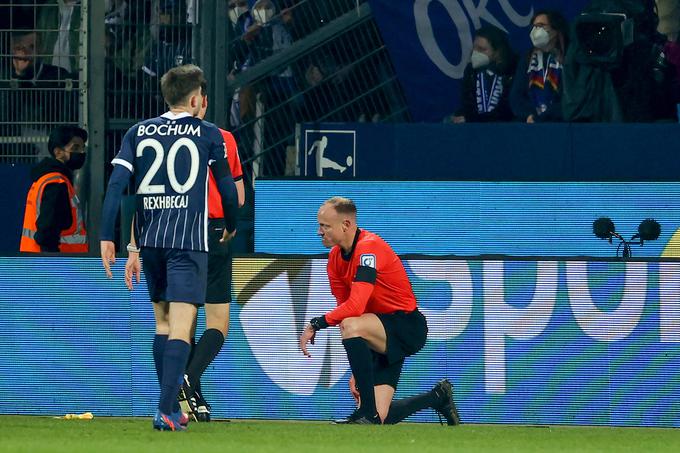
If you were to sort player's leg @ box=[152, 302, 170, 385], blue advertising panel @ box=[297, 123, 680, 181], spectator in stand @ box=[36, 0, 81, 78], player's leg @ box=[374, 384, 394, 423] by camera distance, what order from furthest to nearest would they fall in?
spectator in stand @ box=[36, 0, 81, 78] → blue advertising panel @ box=[297, 123, 680, 181] → player's leg @ box=[374, 384, 394, 423] → player's leg @ box=[152, 302, 170, 385]

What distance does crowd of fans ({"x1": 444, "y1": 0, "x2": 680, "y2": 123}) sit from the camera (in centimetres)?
1338

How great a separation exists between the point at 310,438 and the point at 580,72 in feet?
20.0

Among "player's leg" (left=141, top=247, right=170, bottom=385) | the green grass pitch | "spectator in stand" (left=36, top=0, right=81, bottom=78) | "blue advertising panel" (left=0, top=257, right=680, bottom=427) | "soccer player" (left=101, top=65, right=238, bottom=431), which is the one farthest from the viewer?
"spectator in stand" (left=36, top=0, right=81, bottom=78)

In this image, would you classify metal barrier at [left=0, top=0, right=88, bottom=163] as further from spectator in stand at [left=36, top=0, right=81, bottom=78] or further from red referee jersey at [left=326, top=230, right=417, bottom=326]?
red referee jersey at [left=326, top=230, right=417, bottom=326]

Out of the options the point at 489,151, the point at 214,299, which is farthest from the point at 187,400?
the point at 489,151

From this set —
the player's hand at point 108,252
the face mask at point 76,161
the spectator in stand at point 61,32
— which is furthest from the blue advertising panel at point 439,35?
the player's hand at point 108,252

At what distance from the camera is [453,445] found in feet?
26.6

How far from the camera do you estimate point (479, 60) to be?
47.0ft

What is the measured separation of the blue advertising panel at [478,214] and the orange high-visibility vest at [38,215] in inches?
57.3

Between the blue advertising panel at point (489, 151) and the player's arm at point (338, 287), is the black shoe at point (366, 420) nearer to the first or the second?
the player's arm at point (338, 287)

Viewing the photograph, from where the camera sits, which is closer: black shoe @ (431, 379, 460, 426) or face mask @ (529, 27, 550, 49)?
black shoe @ (431, 379, 460, 426)

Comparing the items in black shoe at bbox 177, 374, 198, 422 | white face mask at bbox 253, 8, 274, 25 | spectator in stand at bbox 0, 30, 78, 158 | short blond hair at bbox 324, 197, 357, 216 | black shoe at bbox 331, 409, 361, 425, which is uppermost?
white face mask at bbox 253, 8, 274, 25

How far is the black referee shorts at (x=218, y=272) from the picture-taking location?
9641mm

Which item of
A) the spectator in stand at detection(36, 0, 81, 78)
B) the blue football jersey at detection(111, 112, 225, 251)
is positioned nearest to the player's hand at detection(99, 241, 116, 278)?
the blue football jersey at detection(111, 112, 225, 251)
